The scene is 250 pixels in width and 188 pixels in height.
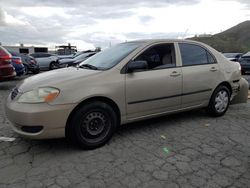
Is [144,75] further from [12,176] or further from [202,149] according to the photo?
[12,176]

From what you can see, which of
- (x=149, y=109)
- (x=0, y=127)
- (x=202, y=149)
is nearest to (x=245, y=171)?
(x=202, y=149)

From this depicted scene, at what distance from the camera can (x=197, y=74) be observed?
4.49m

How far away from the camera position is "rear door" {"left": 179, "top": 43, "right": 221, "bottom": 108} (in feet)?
14.4

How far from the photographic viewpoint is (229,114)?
5.27 metres

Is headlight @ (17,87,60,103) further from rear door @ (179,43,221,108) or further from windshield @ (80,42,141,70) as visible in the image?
rear door @ (179,43,221,108)

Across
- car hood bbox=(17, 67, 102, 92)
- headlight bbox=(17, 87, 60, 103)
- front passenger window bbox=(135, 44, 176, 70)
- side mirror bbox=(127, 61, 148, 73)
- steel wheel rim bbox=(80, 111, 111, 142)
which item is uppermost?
front passenger window bbox=(135, 44, 176, 70)

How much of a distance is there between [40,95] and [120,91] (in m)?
1.14

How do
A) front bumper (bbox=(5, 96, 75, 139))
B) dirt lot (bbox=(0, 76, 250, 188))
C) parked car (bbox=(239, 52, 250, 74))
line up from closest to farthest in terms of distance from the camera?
dirt lot (bbox=(0, 76, 250, 188))
front bumper (bbox=(5, 96, 75, 139))
parked car (bbox=(239, 52, 250, 74))

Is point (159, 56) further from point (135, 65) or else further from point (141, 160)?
point (141, 160)

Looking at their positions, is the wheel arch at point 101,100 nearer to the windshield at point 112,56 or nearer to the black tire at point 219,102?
the windshield at point 112,56

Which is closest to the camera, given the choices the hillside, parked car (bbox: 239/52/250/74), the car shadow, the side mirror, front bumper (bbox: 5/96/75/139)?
front bumper (bbox: 5/96/75/139)

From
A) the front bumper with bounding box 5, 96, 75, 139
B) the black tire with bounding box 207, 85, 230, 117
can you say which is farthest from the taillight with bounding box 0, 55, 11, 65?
the black tire with bounding box 207, 85, 230, 117

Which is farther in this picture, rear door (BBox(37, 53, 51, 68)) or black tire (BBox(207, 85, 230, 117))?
rear door (BBox(37, 53, 51, 68))

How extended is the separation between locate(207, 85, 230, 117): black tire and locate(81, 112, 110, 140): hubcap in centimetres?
238
